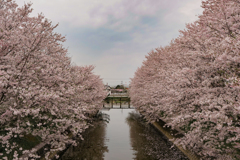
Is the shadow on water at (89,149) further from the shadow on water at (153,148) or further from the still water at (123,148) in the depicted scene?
the shadow on water at (153,148)

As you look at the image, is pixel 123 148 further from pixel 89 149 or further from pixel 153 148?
pixel 89 149

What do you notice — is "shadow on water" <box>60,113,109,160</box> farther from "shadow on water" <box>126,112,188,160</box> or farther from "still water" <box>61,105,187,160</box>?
"shadow on water" <box>126,112,188,160</box>

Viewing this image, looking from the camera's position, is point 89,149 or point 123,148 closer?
point 89,149

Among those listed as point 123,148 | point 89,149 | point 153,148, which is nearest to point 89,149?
point 89,149

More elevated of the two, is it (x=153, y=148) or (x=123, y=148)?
(x=153, y=148)

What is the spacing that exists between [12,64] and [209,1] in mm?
12408

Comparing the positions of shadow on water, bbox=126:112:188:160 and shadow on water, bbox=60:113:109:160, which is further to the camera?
shadow on water, bbox=60:113:109:160

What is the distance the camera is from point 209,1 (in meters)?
12.0

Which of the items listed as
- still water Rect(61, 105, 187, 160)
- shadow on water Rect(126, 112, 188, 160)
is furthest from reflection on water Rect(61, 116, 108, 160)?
shadow on water Rect(126, 112, 188, 160)

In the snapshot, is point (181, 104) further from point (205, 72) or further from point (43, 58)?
point (43, 58)

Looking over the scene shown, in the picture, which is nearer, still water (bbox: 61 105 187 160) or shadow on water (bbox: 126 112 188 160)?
shadow on water (bbox: 126 112 188 160)

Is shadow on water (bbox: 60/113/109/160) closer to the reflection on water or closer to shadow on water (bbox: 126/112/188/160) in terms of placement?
the reflection on water

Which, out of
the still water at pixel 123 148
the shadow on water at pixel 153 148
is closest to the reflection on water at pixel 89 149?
the still water at pixel 123 148

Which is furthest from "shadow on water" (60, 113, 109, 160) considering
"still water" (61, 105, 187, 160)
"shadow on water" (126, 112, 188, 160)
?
"shadow on water" (126, 112, 188, 160)
